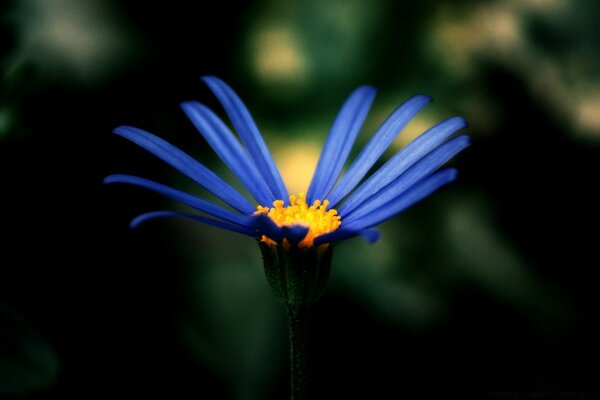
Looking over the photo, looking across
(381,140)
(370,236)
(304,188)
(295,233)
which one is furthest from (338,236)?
(304,188)

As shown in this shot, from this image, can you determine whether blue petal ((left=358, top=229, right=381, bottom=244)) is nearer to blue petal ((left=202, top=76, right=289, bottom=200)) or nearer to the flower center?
the flower center

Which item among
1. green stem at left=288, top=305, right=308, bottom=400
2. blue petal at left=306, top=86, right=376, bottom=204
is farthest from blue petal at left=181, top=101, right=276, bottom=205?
green stem at left=288, top=305, right=308, bottom=400

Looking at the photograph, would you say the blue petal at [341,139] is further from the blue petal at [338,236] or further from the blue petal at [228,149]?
the blue petal at [338,236]

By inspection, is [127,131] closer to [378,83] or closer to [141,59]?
[141,59]

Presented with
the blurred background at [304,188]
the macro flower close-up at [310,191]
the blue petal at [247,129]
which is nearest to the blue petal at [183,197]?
the macro flower close-up at [310,191]

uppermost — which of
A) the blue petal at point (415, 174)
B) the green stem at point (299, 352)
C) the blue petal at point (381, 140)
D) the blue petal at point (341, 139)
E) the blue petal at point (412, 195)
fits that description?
the blue petal at point (341, 139)
